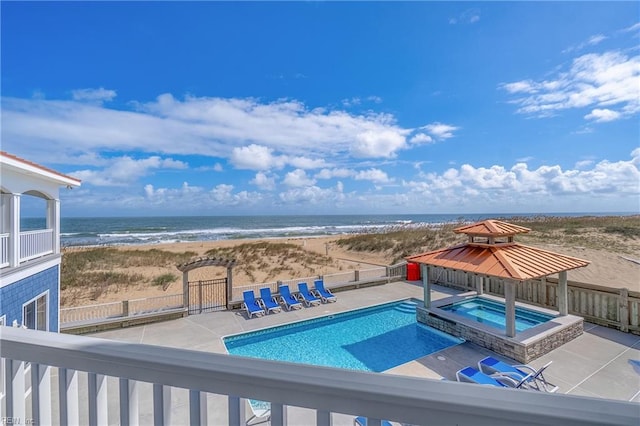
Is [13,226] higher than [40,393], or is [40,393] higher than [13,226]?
[13,226]

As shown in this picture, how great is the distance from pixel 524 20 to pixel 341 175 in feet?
153

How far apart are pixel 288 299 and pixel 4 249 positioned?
8027 mm

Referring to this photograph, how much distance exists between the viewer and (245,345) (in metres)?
8.76

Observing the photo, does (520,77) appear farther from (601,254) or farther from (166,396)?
(166,396)

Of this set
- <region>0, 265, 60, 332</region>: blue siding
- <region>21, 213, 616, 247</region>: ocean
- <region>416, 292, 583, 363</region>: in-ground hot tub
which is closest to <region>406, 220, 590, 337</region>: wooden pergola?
<region>416, 292, 583, 363</region>: in-ground hot tub

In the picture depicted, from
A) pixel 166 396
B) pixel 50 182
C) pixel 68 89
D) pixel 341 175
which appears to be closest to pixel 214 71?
pixel 68 89

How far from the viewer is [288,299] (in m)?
11.4

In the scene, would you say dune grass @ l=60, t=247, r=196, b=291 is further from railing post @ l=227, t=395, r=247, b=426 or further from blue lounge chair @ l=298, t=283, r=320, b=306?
railing post @ l=227, t=395, r=247, b=426

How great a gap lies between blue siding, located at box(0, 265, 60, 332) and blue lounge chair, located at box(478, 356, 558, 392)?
981cm

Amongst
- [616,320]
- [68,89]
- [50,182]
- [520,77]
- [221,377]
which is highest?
[68,89]

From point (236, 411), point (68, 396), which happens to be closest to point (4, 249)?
point (68, 396)

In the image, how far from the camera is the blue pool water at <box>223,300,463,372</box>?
7949mm

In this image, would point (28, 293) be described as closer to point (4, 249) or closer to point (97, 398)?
point (4, 249)

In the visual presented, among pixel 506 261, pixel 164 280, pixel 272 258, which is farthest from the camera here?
pixel 272 258
